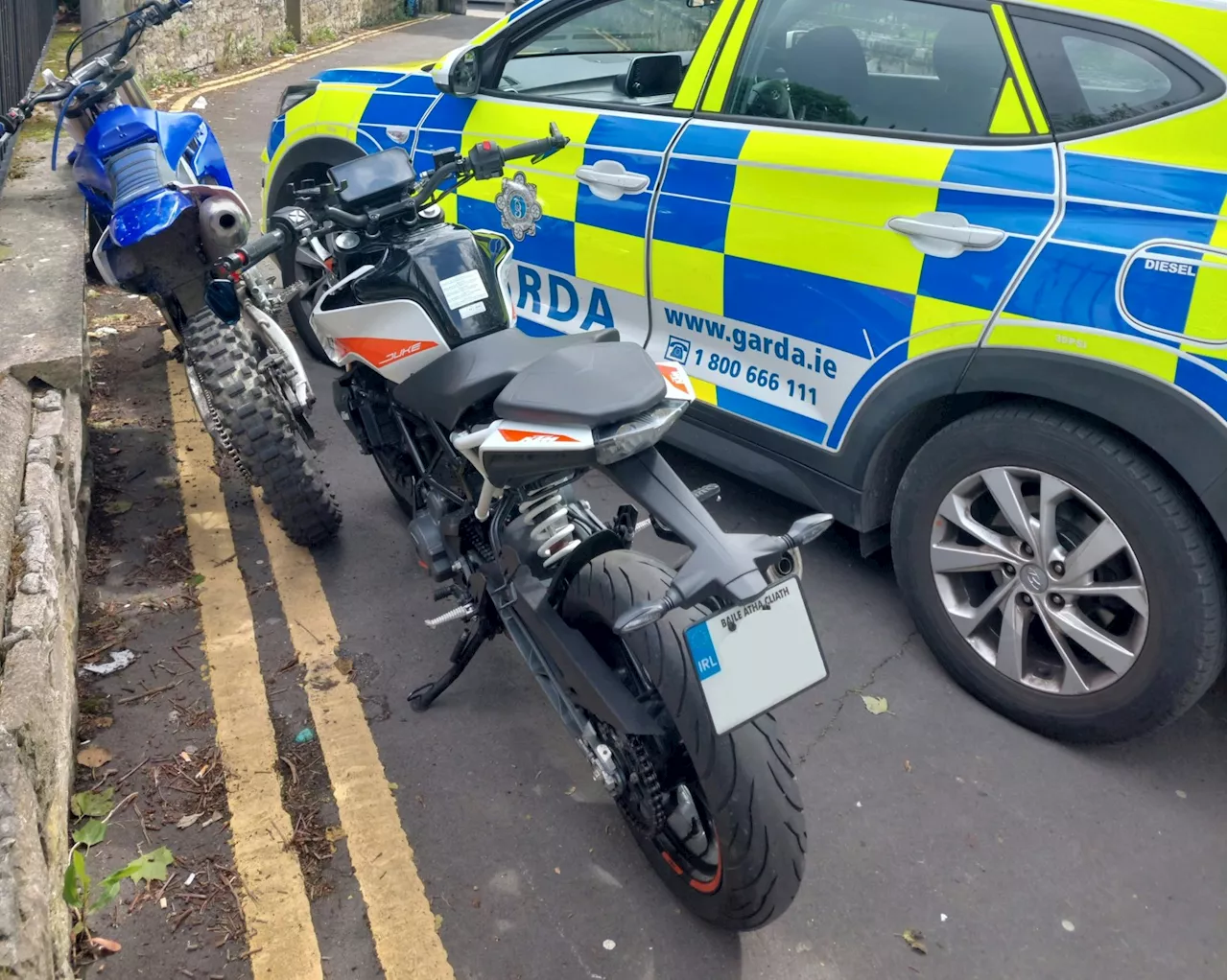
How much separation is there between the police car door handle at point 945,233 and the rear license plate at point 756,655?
3.81ft

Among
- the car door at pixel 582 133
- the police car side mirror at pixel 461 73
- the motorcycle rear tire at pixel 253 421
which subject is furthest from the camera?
the police car side mirror at pixel 461 73

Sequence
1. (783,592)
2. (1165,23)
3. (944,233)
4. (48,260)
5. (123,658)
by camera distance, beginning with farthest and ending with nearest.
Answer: (48,260) → (123,658) → (944,233) → (1165,23) → (783,592)

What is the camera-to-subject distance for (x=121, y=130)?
356 cm

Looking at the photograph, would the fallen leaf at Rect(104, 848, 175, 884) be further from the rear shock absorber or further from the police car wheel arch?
the police car wheel arch

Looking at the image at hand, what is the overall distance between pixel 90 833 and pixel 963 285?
244cm

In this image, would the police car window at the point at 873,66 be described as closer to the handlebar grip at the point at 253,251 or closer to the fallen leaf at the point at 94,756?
the handlebar grip at the point at 253,251

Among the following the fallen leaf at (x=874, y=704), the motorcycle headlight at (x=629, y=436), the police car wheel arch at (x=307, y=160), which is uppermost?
the motorcycle headlight at (x=629, y=436)

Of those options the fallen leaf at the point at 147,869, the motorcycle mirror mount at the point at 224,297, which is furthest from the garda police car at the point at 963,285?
the fallen leaf at the point at 147,869

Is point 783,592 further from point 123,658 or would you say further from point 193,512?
point 193,512

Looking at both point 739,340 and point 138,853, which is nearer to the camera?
point 138,853

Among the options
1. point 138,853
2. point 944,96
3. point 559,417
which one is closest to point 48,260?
point 138,853

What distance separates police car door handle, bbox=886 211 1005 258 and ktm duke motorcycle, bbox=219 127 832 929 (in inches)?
34.2

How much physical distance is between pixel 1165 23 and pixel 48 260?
3.78 meters

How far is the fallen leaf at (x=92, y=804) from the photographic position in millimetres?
2355
